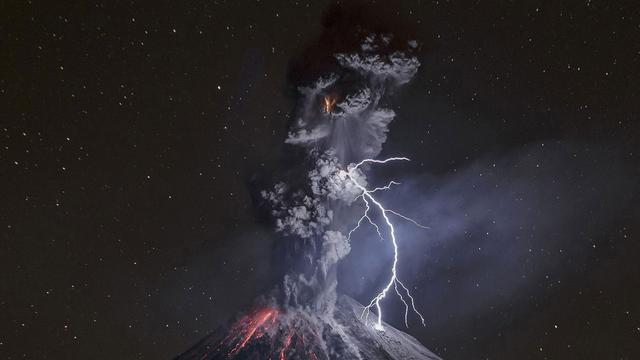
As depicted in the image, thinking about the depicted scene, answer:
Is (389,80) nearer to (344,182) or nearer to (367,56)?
(367,56)

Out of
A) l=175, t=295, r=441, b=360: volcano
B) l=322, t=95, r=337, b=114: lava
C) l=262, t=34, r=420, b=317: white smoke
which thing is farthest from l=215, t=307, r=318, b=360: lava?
l=322, t=95, r=337, b=114: lava

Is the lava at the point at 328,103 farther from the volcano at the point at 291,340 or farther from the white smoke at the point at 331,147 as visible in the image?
the volcano at the point at 291,340

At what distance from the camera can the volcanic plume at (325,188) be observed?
15.6m

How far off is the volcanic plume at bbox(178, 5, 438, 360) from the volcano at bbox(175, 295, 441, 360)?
0.04 meters

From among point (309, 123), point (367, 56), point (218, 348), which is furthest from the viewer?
point (218, 348)

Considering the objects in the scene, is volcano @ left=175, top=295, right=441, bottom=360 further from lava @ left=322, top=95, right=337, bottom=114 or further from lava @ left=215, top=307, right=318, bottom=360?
lava @ left=322, top=95, right=337, bottom=114

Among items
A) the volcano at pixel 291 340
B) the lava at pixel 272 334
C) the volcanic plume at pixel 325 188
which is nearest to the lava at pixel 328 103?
the volcanic plume at pixel 325 188

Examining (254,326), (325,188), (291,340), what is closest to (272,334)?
(291,340)

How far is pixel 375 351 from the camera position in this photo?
18375 millimetres

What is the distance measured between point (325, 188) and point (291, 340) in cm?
565

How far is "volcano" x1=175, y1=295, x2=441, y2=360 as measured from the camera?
17000mm

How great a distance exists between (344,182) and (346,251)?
2.55m

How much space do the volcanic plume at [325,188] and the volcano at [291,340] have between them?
37 mm

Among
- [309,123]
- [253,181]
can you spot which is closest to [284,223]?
[253,181]
